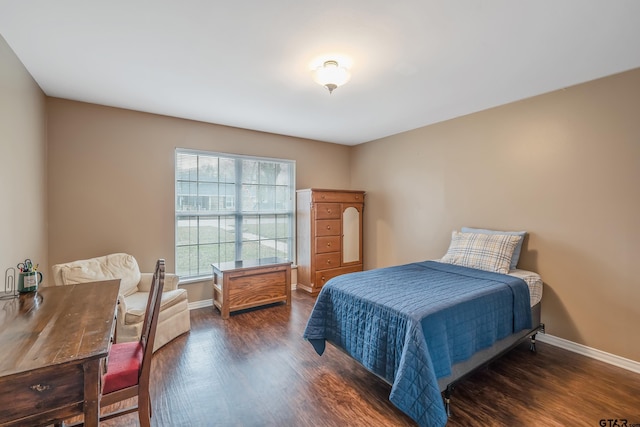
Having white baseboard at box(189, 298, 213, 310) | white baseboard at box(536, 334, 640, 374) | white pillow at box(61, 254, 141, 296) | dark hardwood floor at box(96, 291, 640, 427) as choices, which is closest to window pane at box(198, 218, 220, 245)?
white baseboard at box(189, 298, 213, 310)

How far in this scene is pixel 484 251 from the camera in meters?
3.00

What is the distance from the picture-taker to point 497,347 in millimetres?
2295

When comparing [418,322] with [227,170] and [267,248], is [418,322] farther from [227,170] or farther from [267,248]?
[227,170]

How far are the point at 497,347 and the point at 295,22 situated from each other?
9.16 feet

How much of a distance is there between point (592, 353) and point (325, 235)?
315 cm

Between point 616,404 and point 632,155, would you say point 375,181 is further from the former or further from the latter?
point 616,404

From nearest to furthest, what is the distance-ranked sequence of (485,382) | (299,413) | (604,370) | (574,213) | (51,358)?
1. (51,358)
2. (299,413)
3. (485,382)
4. (604,370)
5. (574,213)

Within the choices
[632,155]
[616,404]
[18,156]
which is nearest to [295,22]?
[18,156]

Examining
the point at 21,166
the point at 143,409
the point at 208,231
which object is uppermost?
the point at 21,166

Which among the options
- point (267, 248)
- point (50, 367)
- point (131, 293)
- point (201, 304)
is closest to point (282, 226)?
point (267, 248)

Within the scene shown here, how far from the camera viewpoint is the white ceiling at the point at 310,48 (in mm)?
1691

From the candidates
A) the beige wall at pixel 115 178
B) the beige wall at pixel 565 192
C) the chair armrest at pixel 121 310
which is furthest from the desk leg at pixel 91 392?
the beige wall at pixel 565 192

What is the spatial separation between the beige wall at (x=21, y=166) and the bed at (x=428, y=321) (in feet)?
7.94

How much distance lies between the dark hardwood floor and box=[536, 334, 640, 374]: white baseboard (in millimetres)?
80
